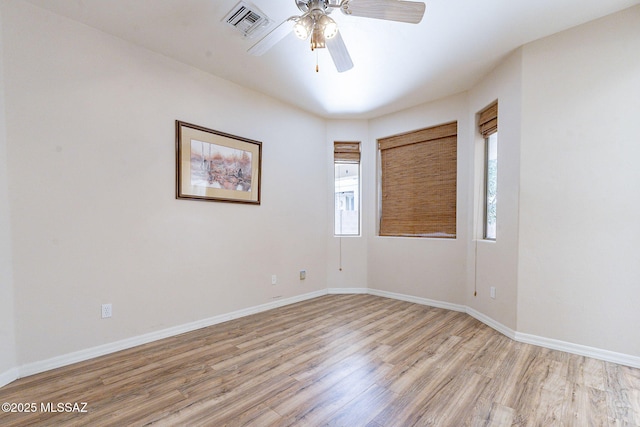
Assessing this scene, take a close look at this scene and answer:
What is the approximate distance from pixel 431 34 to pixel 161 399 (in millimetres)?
3296

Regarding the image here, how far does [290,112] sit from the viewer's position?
400cm

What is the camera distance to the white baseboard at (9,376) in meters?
1.91

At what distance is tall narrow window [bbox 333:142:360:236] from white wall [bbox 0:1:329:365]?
4.71ft

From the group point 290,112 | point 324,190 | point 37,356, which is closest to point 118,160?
point 37,356

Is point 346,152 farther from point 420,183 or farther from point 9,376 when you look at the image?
point 9,376

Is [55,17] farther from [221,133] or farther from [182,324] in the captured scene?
[182,324]

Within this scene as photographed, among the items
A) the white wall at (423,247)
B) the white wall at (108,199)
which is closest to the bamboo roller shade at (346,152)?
the white wall at (423,247)

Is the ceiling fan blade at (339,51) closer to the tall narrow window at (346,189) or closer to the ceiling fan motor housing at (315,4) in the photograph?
the ceiling fan motor housing at (315,4)

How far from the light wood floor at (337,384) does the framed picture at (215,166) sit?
1437 mm

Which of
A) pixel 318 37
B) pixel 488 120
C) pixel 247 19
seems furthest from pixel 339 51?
pixel 488 120

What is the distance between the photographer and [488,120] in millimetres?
3246

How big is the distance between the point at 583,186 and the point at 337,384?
2.51 meters

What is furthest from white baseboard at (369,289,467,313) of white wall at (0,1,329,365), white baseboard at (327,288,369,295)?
white wall at (0,1,329,365)

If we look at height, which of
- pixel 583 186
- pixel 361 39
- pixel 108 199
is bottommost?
pixel 108 199
